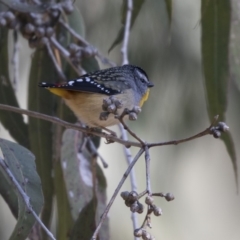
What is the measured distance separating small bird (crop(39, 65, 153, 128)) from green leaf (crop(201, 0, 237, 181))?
1.07ft

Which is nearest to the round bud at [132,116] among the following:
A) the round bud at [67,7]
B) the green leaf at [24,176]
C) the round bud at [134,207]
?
the round bud at [134,207]

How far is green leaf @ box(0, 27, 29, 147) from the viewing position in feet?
9.31

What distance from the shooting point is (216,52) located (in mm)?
2525

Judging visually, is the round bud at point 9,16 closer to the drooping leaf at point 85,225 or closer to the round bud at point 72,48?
the round bud at point 72,48

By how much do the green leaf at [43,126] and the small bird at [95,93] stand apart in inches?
13.1

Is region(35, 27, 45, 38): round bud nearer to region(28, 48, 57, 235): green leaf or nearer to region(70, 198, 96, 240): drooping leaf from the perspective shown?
region(28, 48, 57, 235): green leaf

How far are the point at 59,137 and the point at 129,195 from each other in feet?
4.28

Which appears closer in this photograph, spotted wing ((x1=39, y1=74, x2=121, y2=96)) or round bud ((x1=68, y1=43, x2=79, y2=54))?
spotted wing ((x1=39, y1=74, x2=121, y2=96))

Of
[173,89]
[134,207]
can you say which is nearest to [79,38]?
[173,89]

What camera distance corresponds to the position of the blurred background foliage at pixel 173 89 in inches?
100.0

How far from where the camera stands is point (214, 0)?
8.20ft

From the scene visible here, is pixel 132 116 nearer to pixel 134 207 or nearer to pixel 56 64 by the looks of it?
pixel 134 207

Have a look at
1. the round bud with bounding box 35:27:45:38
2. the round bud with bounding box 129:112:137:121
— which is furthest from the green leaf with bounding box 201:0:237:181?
the round bud with bounding box 129:112:137:121

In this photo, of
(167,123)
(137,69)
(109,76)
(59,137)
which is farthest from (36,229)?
(167,123)
